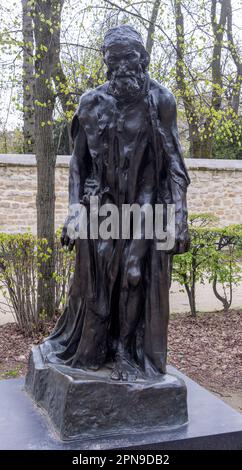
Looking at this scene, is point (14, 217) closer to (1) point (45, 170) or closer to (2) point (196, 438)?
(1) point (45, 170)

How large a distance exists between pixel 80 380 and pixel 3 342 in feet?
13.1

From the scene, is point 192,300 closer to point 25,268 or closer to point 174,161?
point 25,268

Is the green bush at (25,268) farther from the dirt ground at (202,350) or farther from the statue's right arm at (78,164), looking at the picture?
the statue's right arm at (78,164)

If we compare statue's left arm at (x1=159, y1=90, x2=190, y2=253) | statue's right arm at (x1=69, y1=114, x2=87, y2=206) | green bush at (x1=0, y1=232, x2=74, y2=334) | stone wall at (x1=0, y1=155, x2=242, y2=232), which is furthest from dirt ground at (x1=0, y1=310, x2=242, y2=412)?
stone wall at (x1=0, y1=155, x2=242, y2=232)

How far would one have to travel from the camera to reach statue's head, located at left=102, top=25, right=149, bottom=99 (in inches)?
115

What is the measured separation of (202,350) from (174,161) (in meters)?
3.97

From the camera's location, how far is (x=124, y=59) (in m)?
2.94

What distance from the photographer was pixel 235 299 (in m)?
9.70

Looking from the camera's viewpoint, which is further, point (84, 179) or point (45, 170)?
point (45, 170)

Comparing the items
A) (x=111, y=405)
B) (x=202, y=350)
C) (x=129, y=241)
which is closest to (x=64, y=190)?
(x=202, y=350)

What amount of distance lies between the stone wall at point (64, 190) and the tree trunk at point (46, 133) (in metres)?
5.42

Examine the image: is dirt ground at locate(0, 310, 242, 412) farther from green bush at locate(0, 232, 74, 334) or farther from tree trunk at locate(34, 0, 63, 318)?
tree trunk at locate(34, 0, 63, 318)

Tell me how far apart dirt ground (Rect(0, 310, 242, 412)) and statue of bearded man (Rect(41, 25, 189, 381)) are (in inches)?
81.7

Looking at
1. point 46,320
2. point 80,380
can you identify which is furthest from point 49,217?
point 80,380
